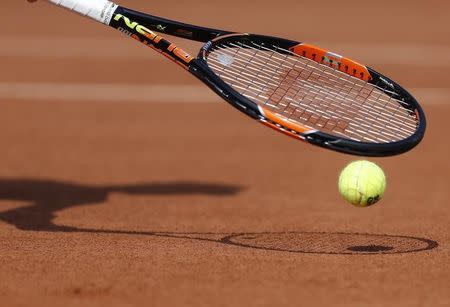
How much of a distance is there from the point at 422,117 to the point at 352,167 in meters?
0.66

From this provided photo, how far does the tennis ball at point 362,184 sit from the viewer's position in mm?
6098

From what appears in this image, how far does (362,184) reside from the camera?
6098 mm

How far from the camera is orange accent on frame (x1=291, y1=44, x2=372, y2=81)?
6125 millimetres

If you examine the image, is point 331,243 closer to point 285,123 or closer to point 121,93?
point 285,123

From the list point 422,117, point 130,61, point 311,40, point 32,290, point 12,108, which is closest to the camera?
point 32,290

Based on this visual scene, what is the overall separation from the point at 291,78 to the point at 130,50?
10516mm

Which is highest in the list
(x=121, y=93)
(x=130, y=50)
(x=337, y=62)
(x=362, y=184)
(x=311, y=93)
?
(x=130, y=50)

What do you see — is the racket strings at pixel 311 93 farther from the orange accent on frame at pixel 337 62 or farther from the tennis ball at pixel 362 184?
the tennis ball at pixel 362 184

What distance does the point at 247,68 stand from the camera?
6.46 meters

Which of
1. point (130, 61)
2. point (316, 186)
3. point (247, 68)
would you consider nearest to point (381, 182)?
point (247, 68)

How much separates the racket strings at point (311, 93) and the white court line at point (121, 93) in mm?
6508

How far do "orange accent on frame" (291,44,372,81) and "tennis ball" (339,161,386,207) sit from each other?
1.85 feet

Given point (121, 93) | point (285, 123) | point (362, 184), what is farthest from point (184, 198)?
point (121, 93)

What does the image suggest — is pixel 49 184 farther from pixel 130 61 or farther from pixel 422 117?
pixel 130 61
